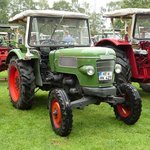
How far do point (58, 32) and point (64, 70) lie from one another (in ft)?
4.29

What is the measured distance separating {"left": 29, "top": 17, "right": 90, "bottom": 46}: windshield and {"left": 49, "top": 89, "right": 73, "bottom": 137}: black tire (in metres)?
1.62

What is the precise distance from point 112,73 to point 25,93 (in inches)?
75.7

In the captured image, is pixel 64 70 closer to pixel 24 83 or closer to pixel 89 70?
pixel 89 70

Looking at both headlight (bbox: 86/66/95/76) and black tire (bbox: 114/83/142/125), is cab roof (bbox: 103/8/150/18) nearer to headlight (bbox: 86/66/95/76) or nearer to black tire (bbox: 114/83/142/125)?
black tire (bbox: 114/83/142/125)

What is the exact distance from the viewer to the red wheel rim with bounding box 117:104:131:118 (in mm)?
6090

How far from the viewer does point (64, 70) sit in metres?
6.12

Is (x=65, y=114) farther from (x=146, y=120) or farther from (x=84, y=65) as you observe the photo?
(x=146, y=120)

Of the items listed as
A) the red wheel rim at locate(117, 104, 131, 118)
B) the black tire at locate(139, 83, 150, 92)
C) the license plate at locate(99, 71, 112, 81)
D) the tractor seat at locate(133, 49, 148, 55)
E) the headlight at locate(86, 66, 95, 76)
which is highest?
the headlight at locate(86, 66, 95, 76)

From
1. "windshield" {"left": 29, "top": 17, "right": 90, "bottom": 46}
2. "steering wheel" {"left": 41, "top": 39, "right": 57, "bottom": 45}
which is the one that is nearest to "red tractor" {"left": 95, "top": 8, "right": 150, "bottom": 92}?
"windshield" {"left": 29, "top": 17, "right": 90, "bottom": 46}

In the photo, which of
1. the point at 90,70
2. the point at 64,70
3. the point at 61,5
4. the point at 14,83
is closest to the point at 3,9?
the point at 61,5

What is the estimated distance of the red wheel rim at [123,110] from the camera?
6.09m

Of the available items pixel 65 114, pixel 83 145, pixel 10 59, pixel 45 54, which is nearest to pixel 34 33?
pixel 45 54

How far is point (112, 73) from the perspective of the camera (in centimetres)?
570

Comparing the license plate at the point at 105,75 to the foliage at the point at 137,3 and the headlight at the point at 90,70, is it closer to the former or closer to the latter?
the headlight at the point at 90,70
